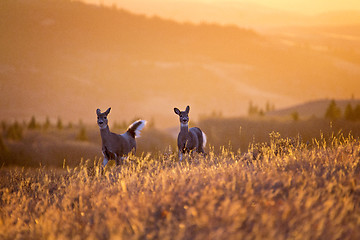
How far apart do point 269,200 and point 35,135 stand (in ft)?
141

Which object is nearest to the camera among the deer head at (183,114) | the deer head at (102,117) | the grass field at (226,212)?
the grass field at (226,212)

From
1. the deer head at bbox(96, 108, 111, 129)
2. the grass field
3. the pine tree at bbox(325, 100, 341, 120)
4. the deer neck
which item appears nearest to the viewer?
the grass field

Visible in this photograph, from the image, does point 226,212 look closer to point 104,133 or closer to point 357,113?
point 104,133

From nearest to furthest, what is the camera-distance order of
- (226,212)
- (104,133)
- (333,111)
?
(226,212) < (104,133) < (333,111)

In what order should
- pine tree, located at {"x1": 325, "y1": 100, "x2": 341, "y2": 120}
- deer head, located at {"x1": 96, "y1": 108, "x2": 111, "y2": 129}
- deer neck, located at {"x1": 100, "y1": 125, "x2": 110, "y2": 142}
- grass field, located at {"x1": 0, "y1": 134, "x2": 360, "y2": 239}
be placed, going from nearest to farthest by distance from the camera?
1. grass field, located at {"x1": 0, "y1": 134, "x2": 360, "y2": 239}
2. deer head, located at {"x1": 96, "y1": 108, "x2": 111, "y2": 129}
3. deer neck, located at {"x1": 100, "y1": 125, "x2": 110, "y2": 142}
4. pine tree, located at {"x1": 325, "y1": 100, "x2": 341, "y2": 120}

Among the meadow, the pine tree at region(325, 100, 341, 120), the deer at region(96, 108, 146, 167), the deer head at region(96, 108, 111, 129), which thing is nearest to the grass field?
the meadow

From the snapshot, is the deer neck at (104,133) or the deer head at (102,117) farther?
the deer neck at (104,133)

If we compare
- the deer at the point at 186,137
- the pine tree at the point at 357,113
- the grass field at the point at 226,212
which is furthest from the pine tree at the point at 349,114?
the grass field at the point at 226,212

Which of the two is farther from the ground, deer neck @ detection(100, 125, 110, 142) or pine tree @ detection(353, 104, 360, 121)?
deer neck @ detection(100, 125, 110, 142)

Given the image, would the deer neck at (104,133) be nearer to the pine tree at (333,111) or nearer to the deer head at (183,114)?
the deer head at (183,114)

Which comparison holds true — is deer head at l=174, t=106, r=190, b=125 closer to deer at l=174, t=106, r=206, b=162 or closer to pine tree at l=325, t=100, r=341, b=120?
deer at l=174, t=106, r=206, b=162

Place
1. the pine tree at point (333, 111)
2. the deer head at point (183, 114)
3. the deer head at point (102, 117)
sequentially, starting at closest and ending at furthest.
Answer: the deer head at point (102, 117) → the deer head at point (183, 114) → the pine tree at point (333, 111)

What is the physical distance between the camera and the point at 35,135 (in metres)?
46.3

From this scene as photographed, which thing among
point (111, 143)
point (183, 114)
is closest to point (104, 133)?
point (111, 143)
